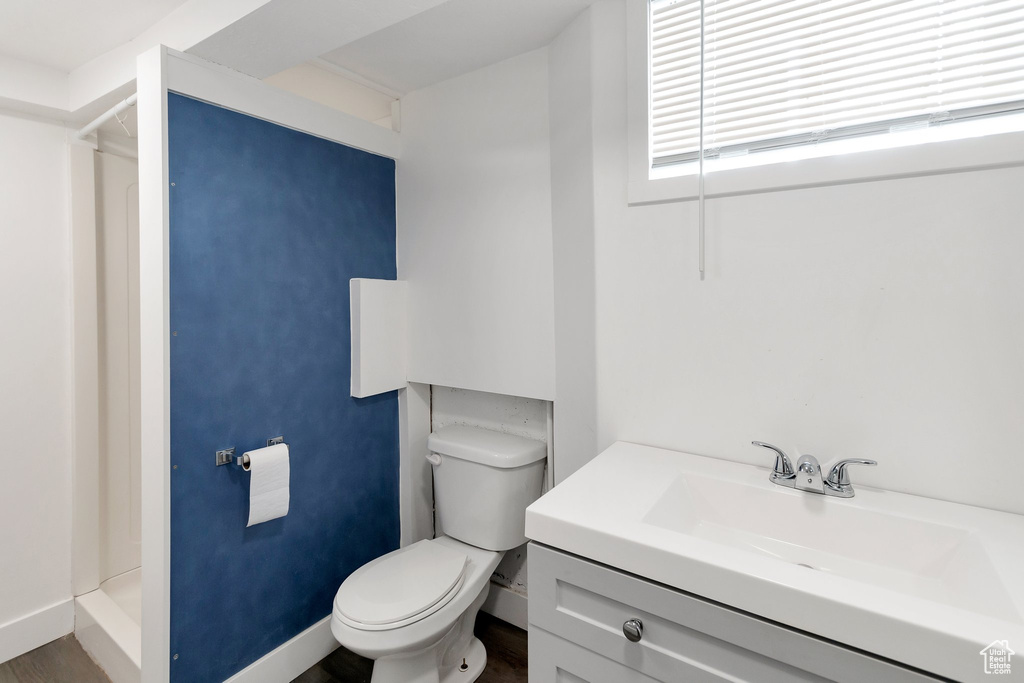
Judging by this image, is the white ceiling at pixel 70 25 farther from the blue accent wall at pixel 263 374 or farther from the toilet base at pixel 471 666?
the toilet base at pixel 471 666

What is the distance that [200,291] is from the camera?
1440 mm

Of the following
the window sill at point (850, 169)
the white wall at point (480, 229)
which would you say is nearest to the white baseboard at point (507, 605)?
the white wall at point (480, 229)

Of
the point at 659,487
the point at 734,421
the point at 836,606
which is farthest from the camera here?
the point at 734,421

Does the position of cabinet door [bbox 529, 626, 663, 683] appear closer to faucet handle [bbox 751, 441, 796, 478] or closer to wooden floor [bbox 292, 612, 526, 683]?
faucet handle [bbox 751, 441, 796, 478]

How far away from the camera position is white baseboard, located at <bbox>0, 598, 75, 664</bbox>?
179 centimetres

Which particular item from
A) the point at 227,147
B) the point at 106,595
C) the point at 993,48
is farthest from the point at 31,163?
the point at 993,48

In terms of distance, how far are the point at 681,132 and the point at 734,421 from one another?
813 millimetres

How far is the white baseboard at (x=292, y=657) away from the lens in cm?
160

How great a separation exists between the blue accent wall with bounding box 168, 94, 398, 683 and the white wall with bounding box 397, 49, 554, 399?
19 centimetres

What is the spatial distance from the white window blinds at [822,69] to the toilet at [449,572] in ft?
3.77

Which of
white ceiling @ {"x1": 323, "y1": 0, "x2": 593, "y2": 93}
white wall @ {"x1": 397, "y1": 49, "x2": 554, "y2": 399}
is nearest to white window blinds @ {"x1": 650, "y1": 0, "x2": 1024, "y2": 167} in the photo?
white ceiling @ {"x1": 323, "y1": 0, "x2": 593, "y2": 93}

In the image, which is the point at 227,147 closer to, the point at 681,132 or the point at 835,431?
the point at 681,132

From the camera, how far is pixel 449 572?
63.3 inches

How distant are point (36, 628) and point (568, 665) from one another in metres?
2.18
